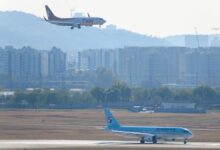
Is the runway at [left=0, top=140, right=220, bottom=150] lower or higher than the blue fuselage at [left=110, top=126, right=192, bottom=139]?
lower

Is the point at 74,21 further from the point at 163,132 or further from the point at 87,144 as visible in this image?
the point at 87,144

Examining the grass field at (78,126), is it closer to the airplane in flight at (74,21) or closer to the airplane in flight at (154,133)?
the airplane in flight at (154,133)

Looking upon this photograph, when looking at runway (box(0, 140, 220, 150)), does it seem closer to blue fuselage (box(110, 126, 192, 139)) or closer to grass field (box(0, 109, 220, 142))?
blue fuselage (box(110, 126, 192, 139))

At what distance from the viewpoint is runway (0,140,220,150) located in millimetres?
89875

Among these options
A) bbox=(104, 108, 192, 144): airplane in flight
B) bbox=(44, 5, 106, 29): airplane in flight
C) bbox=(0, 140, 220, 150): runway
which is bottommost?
bbox=(0, 140, 220, 150): runway

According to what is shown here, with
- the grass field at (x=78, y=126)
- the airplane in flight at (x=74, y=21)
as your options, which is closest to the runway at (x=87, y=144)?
the grass field at (x=78, y=126)

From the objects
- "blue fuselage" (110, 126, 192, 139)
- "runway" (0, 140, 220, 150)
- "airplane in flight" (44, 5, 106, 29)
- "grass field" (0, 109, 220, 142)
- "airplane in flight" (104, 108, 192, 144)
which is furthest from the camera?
"airplane in flight" (44, 5, 106, 29)

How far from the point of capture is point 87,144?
306 feet

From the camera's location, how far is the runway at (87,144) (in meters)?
89.9

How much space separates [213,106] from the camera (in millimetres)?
199750

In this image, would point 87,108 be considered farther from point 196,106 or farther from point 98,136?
point 98,136

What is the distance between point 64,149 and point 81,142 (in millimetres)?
10569

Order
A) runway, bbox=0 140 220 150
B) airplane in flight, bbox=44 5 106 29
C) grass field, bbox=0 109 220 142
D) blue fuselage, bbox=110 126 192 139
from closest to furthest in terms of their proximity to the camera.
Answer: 1. runway, bbox=0 140 220 150
2. blue fuselage, bbox=110 126 192 139
3. grass field, bbox=0 109 220 142
4. airplane in flight, bbox=44 5 106 29

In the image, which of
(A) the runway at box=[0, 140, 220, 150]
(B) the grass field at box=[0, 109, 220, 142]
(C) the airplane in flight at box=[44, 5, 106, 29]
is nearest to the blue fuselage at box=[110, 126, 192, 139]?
(A) the runway at box=[0, 140, 220, 150]
